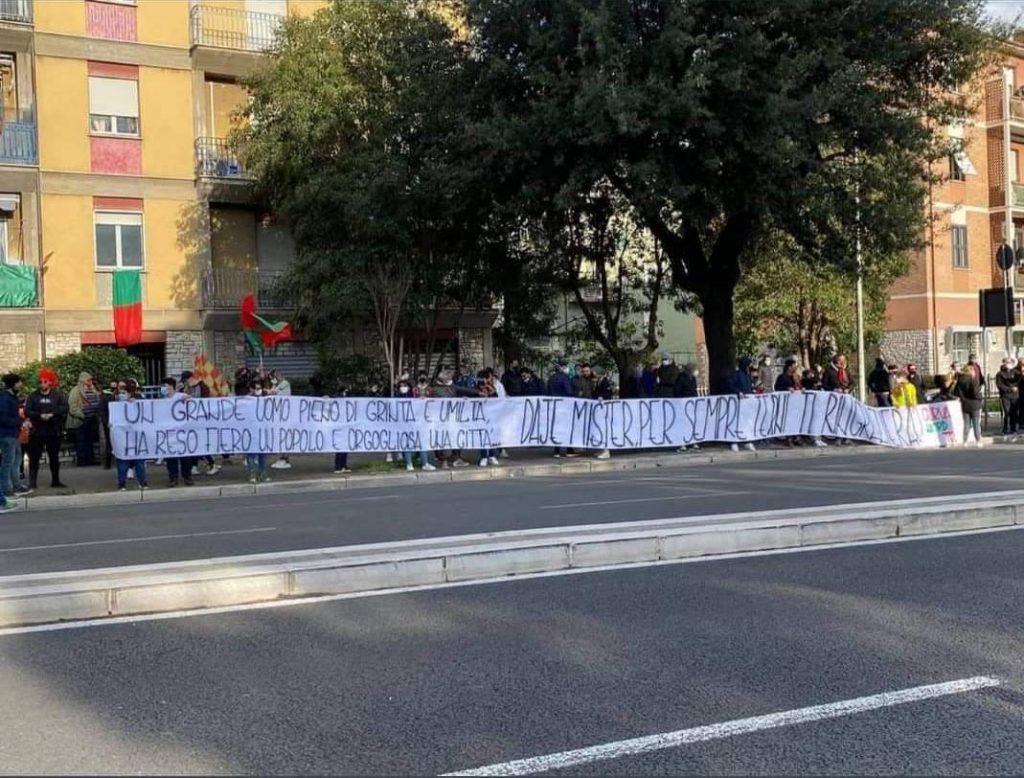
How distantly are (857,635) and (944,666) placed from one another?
65cm

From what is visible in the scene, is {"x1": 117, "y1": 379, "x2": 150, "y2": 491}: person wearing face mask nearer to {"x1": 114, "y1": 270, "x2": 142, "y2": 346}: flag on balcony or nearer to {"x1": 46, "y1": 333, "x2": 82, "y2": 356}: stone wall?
{"x1": 114, "y1": 270, "x2": 142, "y2": 346}: flag on balcony

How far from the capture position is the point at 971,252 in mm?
40844

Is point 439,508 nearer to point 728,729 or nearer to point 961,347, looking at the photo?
point 728,729

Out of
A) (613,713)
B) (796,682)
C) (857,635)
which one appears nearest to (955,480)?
(857,635)

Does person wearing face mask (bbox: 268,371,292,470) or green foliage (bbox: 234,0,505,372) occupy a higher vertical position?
green foliage (bbox: 234,0,505,372)

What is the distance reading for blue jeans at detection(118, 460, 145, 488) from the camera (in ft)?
51.1

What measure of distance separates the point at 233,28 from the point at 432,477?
51.0ft

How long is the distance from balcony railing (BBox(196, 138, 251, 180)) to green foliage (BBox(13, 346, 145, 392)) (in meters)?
6.06

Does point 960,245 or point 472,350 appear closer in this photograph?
point 472,350

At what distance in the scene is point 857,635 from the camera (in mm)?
6238

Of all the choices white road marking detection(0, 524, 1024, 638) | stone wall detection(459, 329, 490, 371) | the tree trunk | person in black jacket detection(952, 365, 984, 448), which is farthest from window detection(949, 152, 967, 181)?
white road marking detection(0, 524, 1024, 638)

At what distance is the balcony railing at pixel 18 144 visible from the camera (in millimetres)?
23984

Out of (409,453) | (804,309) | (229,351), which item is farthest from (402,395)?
(804,309)

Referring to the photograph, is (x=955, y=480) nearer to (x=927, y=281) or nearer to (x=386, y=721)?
(x=386, y=721)
